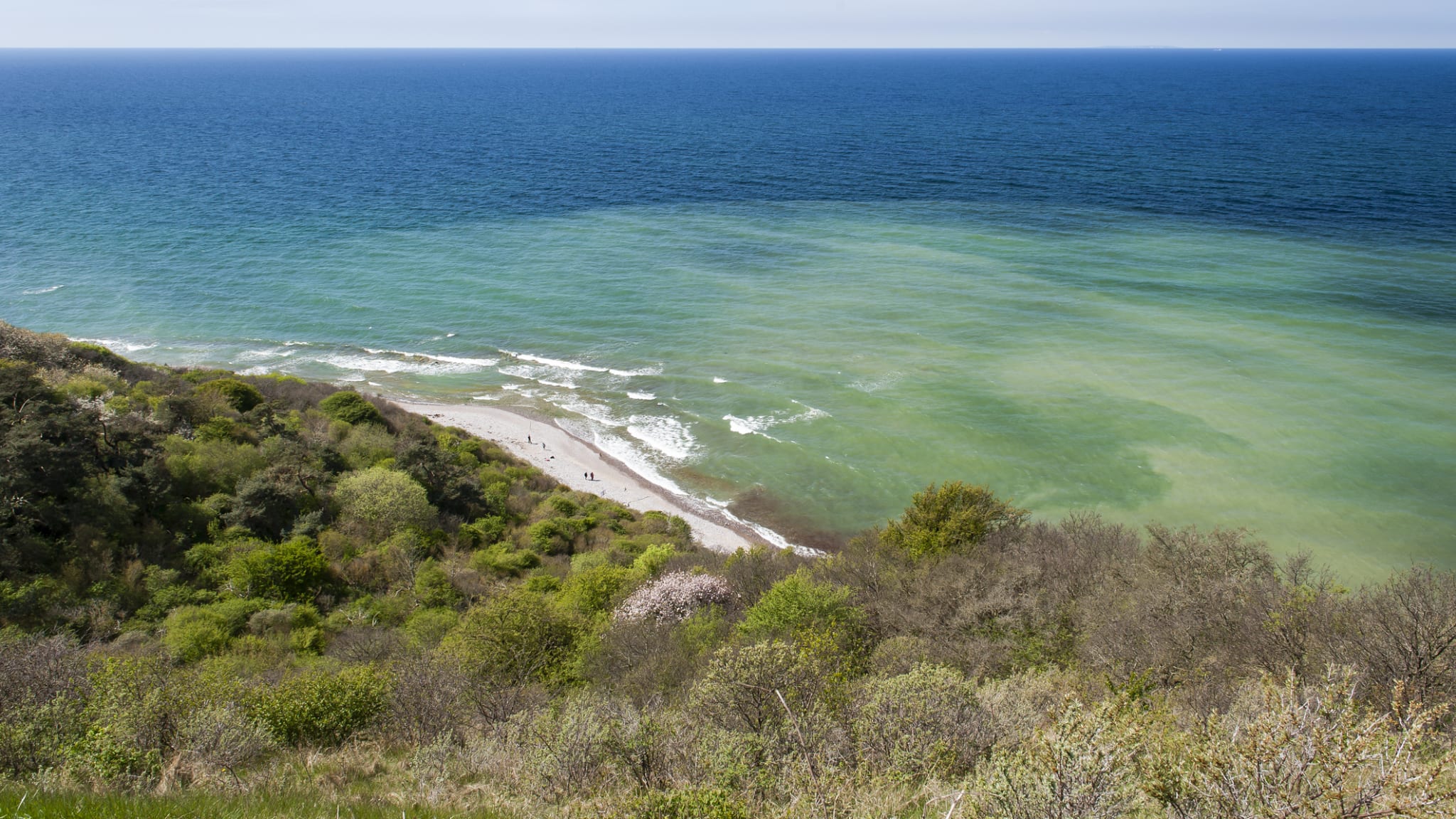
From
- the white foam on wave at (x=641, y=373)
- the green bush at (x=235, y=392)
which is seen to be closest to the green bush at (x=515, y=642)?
the green bush at (x=235, y=392)

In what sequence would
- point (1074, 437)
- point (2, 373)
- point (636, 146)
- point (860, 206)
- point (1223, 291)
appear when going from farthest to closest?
point (636, 146) < point (860, 206) < point (1223, 291) < point (1074, 437) < point (2, 373)

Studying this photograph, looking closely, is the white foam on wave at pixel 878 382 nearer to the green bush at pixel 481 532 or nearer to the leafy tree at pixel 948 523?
the leafy tree at pixel 948 523

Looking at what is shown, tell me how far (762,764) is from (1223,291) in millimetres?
59302

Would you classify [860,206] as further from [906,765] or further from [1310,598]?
[906,765]

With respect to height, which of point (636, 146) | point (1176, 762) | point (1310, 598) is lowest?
point (1310, 598)

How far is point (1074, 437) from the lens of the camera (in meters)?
40.4

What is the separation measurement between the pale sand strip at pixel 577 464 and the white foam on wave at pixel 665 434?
9.01ft

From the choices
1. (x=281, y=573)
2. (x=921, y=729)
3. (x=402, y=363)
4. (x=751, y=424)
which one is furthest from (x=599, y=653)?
(x=402, y=363)

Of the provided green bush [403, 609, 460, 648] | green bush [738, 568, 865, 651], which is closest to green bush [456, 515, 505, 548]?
green bush [403, 609, 460, 648]

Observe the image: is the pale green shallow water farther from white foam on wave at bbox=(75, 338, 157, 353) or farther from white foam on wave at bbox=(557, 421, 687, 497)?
white foam on wave at bbox=(75, 338, 157, 353)

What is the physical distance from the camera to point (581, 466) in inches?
1596

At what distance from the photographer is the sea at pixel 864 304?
38.4 m

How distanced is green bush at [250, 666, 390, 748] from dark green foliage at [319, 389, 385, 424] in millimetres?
23042

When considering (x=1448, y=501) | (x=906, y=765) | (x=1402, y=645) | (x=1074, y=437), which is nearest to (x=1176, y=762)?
(x=906, y=765)
